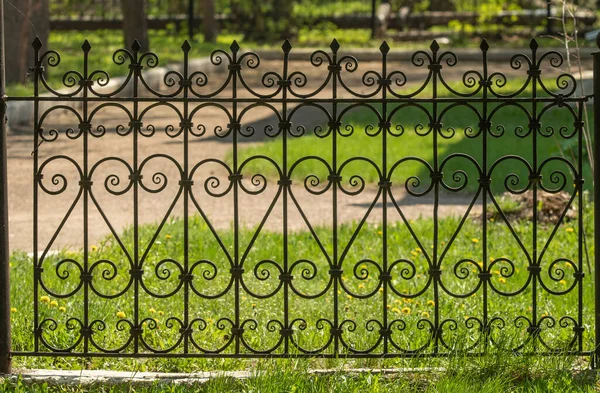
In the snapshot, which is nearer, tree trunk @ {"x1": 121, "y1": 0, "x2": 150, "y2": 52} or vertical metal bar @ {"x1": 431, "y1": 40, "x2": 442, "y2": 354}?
vertical metal bar @ {"x1": 431, "y1": 40, "x2": 442, "y2": 354}

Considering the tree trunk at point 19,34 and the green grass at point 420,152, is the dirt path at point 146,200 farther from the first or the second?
the tree trunk at point 19,34

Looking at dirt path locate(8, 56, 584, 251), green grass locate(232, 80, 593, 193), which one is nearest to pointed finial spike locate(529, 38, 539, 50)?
dirt path locate(8, 56, 584, 251)

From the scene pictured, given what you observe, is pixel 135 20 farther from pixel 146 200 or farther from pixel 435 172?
pixel 435 172

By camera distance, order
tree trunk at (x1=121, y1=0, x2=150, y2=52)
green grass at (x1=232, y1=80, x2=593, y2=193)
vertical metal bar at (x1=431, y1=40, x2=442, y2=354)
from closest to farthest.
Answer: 1. vertical metal bar at (x1=431, y1=40, x2=442, y2=354)
2. green grass at (x1=232, y1=80, x2=593, y2=193)
3. tree trunk at (x1=121, y1=0, x2=150, y2=52)

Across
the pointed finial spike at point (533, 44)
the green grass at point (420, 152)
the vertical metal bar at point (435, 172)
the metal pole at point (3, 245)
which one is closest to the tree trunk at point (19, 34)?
the green grass at point (420, 152)

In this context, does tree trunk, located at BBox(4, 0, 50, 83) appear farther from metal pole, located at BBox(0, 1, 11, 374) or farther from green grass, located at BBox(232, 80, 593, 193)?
metal pole, located at BBox(0, 1, 11, 374)

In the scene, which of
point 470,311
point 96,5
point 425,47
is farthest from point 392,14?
point 470,311

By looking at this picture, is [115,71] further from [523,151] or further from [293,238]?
[293,238]

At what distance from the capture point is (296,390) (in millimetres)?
4258

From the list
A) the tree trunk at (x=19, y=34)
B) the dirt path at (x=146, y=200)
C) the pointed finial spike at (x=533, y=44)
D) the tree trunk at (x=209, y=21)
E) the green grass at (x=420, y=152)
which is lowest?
the dirt path at (x=146, y=200)

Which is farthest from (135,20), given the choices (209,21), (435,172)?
(435,172)

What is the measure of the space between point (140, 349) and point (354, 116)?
8623 millimetres

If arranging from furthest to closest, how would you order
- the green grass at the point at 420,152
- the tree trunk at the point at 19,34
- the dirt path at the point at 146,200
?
the tree trunk at the point at 19,34 → the green grass at the point at 420,152 → the dirt path at the point at 146,200

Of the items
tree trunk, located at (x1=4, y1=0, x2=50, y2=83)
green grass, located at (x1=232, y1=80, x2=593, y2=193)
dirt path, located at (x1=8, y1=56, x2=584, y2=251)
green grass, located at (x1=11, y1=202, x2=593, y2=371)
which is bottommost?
green grass, located at (x1=11, y1=202, x2=593, y2=371)
